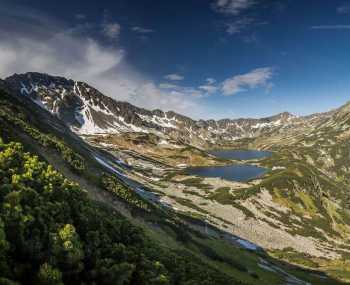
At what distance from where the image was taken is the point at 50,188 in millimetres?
20047

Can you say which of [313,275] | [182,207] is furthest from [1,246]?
[182,207]

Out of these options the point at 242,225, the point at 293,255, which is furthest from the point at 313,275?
the point at 242,225

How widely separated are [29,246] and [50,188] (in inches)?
196

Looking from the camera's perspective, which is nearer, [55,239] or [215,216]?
[55,239]

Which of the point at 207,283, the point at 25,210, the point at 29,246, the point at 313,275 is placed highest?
the point at 25,210

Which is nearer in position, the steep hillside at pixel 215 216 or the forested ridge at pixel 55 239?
the forested ridge at pixel 55 239

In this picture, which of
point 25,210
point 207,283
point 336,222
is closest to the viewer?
point 25,210

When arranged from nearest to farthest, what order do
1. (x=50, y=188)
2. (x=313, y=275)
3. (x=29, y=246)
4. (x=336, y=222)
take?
(x=29, y=246), (x=50, y=188), (x=313, y=275), (x=336, y=222)

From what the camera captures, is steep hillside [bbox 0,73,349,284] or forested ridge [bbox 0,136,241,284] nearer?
→ forested ridge [bbox 0,136,241,284]

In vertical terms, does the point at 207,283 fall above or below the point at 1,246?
below

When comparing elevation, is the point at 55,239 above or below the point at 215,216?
above

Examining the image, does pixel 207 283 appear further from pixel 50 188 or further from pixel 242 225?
pixel 242 225

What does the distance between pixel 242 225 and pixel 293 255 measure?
3269 centimetres

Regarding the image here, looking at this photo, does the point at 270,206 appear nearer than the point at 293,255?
No
